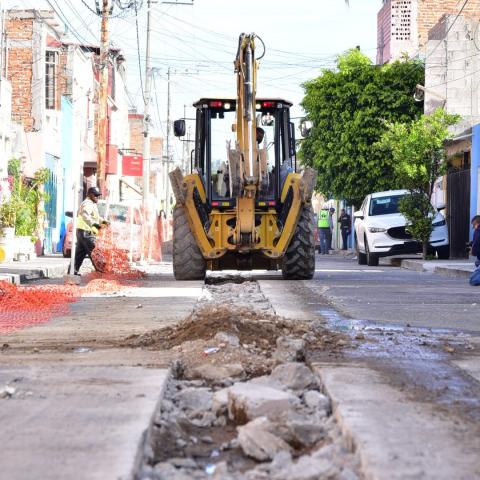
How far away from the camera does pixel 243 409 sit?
5621 mm

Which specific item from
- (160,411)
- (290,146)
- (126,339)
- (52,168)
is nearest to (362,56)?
(52,168)

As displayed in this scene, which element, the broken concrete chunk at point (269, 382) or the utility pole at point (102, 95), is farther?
the utility pole at point (102, 95)

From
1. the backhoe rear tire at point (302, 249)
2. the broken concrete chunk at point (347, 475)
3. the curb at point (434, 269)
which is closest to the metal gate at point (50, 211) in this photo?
the curb at point (434, 269)

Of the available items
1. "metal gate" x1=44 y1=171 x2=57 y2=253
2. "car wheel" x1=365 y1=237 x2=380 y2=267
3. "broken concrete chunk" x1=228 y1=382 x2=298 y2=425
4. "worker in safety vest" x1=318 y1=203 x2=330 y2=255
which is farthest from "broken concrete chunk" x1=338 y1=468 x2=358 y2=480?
"worker in safety vest" x1=318 y1=203 x2=330 y2=255

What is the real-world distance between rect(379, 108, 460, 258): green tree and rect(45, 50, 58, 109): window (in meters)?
15.9

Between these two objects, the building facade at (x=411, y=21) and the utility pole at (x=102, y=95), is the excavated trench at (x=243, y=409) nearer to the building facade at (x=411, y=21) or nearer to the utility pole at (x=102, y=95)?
the utility pole at (x=102, y=95)

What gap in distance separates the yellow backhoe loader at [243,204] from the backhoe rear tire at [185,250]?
0.02 metres

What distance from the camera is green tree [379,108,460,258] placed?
1200 inches

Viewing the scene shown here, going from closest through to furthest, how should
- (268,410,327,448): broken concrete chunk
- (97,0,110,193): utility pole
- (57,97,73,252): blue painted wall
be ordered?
(268,410,327,448): broken concrete chunk
(97,0,110,193): utility pole
(57,97,73,252): blue painted wall

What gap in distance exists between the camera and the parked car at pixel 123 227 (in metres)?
33.2

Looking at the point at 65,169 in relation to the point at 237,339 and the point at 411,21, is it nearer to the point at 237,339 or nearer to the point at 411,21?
the point at 411,21

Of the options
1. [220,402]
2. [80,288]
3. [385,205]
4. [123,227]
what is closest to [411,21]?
[385,205]

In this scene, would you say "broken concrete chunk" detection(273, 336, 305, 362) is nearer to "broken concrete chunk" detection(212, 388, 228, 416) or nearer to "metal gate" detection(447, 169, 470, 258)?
"broken concrete chunk" detection(212, 388, 228, 416)

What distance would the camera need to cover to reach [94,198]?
2194 centimetres
